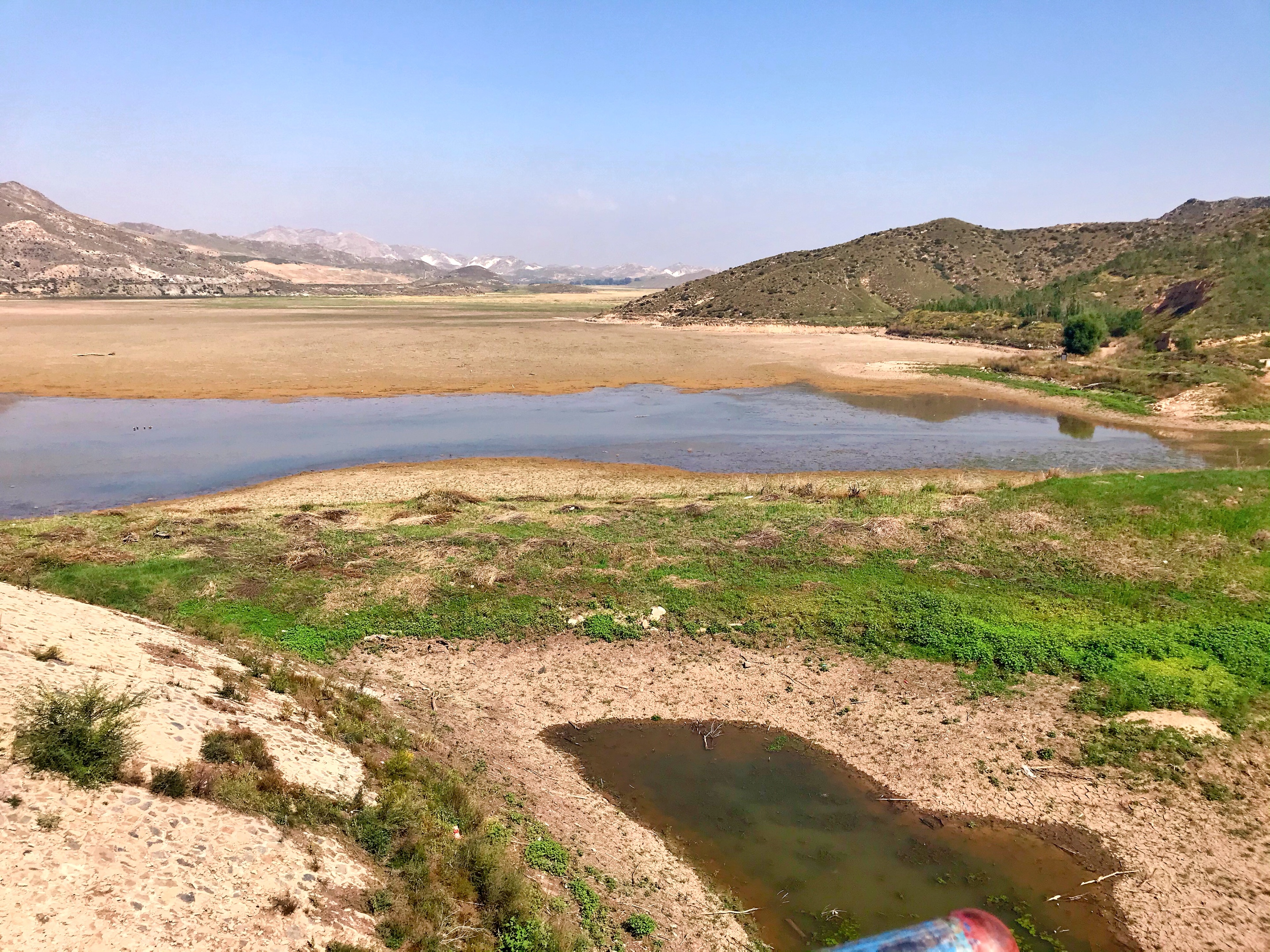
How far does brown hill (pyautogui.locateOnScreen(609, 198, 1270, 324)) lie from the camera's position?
4104 inches

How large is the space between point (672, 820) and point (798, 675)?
14.1 feet

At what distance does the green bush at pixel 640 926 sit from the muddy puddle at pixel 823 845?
1187mm

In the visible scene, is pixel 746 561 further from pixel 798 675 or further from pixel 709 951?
pixel 709 951

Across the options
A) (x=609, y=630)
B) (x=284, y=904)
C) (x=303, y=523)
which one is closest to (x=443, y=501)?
(x=303, y=523)

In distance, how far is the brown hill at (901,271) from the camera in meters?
104

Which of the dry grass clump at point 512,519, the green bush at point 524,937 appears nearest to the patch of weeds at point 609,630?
the dry grass clump at point 512,519

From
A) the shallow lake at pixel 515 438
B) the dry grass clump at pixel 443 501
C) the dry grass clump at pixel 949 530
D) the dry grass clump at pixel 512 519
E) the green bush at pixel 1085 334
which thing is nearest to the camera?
the dry grass clump at pixel 949 530

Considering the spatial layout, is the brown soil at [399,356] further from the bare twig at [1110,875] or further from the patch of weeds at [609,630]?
the bare twig at [1110,875]

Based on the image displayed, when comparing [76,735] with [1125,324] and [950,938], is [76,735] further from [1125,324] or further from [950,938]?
[1125,324]

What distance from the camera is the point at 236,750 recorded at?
8.34m

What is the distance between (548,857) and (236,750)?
3759mm

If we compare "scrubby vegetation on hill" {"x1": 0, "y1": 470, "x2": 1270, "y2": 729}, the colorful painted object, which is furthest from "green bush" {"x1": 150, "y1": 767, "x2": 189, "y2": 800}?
the colorful painted object

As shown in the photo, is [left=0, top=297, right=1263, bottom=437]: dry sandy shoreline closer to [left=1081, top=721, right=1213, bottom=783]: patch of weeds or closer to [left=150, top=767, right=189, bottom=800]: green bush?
[left=1081, top=721, right=1213, bottom=783]: patch of weeds

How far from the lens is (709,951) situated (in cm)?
775
